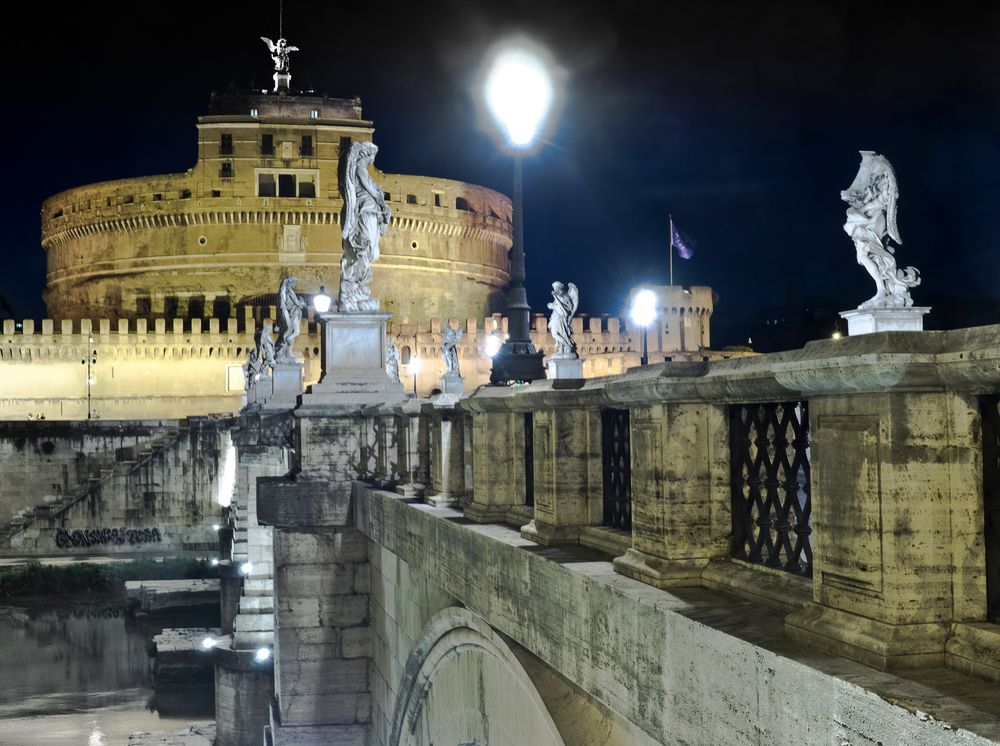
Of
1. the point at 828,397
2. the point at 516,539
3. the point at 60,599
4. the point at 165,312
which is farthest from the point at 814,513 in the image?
the point at 165,312

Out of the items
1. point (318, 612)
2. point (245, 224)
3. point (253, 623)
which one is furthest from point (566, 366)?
point (245, 224)

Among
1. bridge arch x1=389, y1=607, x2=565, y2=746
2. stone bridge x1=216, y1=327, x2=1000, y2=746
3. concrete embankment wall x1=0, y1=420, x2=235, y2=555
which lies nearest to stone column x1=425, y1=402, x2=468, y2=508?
stone bridge x1=216, y1=327, x2=1000, y2=746

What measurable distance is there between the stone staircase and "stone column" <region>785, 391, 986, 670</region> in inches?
1526

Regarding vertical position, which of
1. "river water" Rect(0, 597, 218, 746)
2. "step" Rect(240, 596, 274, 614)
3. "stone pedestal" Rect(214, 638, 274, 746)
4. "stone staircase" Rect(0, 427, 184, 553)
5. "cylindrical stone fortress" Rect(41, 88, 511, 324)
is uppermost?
"cylindrical stone fortress" Rect(41, 88, 511, 324)

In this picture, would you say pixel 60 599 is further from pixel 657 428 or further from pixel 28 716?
pixel 657 428

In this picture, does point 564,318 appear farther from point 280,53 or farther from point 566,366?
point 280,53

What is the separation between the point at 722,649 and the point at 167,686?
23.5m

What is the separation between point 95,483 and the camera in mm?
39375

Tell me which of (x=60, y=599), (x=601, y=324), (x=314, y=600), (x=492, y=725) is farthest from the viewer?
(x=601, y=324)

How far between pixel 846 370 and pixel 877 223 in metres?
12.2

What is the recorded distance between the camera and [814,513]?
128 inches

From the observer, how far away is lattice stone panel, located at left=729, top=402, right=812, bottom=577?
3.71 m

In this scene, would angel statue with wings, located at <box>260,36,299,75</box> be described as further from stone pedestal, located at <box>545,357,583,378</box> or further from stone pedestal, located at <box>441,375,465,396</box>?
stone pedestal, located at <box>545,357,583,378</box>

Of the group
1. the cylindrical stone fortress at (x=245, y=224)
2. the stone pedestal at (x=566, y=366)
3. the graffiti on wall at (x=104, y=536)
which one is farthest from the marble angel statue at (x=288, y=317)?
the cylindrical stone fortress at (x=245, y=224)
